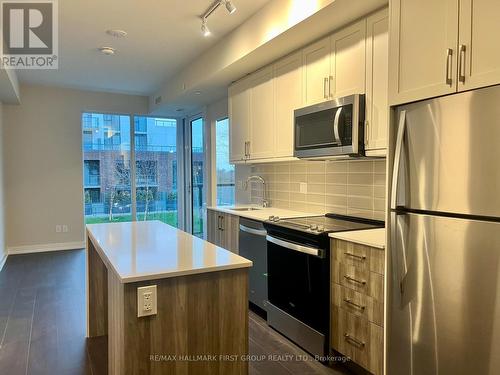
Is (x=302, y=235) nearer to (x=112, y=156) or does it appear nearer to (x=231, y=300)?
(x=231, y=300)

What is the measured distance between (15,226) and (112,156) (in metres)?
1.94

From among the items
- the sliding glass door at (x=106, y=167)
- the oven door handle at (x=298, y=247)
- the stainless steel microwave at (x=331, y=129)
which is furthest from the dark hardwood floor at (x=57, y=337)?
the sliding glass door at (x=106, y=167)

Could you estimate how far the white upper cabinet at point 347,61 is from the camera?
2.62m

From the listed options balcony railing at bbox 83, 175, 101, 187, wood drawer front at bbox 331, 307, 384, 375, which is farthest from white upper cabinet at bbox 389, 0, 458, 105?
balcony railing at bbox 83, 175, 101, 187

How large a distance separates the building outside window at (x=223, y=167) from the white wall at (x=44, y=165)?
7.74 feet

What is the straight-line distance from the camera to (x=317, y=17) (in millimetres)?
2600

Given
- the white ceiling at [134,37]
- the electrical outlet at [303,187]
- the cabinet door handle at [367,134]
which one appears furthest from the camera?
the electrical outlet at [303,187]

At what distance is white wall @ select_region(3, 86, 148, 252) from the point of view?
610 cm

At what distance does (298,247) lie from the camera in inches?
109

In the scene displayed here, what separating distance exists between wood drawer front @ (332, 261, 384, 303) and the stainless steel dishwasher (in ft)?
3.00

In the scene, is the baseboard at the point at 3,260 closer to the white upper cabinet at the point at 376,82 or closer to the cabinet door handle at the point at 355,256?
the cabinet door handle at the point at 355,256

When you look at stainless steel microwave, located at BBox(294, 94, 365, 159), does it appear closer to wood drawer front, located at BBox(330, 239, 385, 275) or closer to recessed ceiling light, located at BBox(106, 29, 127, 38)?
wood drawer front, located at BBox(330, 239, 385, 275)

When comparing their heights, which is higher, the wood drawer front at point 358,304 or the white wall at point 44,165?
the white wall at point 44,165

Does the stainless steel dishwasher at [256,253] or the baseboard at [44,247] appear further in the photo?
the baseboard at [44,247]
